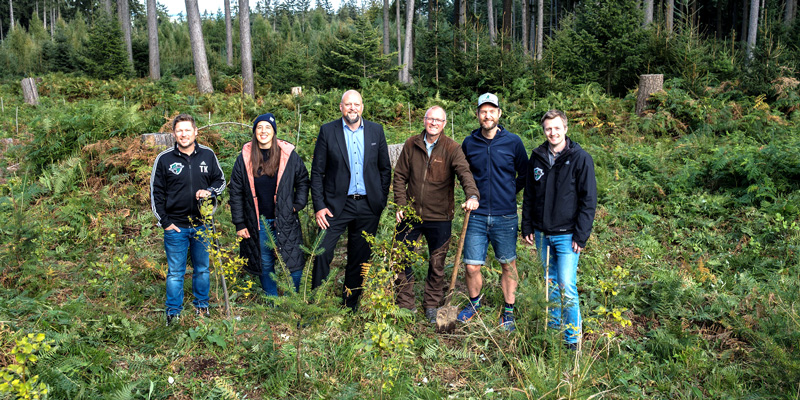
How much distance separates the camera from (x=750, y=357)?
3.72m

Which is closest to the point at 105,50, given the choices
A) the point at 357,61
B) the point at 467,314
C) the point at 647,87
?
the point at 357,61

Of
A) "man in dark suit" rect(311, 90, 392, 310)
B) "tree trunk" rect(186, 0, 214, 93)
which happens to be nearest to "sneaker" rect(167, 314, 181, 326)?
"man in dark suit" rect(311, 90, 392, 310)

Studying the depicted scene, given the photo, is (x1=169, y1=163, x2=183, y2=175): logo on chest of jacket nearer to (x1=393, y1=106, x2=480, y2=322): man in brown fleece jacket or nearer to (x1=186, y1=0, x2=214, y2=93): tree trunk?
(x1=393, y1=106, x2=480, y2=322): man in brown fleece jacket

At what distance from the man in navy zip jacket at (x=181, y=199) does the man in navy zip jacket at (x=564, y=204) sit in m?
2.88

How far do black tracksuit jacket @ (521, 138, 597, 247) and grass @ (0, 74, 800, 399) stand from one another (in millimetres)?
400

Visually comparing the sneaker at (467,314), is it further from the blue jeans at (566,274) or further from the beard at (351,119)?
the beard at (351,119)

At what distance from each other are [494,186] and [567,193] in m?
0.64

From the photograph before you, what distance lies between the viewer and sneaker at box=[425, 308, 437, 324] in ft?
15.3

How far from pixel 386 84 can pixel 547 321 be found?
40.1ft

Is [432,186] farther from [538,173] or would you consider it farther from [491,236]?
[538,173]

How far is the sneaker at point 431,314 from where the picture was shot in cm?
467

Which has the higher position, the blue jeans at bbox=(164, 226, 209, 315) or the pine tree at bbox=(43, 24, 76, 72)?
the pine tree at bbox=(43, 24, 76, 72)

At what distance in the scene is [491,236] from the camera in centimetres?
448

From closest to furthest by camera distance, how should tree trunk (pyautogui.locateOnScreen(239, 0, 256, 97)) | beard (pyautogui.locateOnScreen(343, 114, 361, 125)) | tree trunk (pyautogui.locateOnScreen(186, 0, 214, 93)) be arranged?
beard (pyautogui.locateOnScreen(343, 114, 361, 125))
tree trunk (pyautogui.locateOnScreen(186, 0, 214, 93))
tree trunk (pyautogui.locateOnScreen(239, 0, 256, 97))
